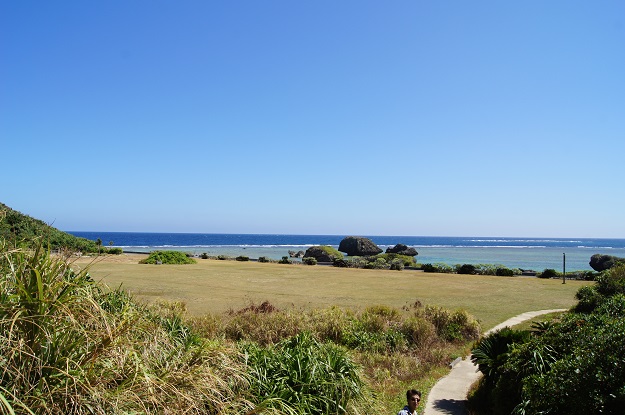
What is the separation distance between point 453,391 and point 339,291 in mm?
17876

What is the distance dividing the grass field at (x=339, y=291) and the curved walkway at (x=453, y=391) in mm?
6102

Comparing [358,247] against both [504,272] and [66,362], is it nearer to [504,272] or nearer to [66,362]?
[504,272]

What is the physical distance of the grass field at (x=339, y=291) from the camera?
75.6 ft

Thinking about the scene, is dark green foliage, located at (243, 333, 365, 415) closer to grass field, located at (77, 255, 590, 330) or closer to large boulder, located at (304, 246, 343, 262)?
grass field, located at (77, 255, 590, 330)

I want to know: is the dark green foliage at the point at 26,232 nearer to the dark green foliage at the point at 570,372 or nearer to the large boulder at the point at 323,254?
the dark green foliage at the point at 570,372

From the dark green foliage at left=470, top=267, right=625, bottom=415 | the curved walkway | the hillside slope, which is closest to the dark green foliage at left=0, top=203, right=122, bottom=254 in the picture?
the hillside slope

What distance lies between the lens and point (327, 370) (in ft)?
25.8

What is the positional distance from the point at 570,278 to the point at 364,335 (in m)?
34.1

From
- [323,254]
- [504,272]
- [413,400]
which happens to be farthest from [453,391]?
[323,254]

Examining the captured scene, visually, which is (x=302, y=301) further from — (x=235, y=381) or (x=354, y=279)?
(x=235, y=381)

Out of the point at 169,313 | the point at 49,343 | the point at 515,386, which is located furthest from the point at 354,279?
the point at 49,343

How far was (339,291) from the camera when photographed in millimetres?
29094

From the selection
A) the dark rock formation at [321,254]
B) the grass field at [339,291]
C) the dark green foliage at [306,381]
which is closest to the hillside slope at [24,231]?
the dark green foliage at [306,381]

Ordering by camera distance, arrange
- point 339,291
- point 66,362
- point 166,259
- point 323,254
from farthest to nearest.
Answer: point 323,254
point 166,259
point 339,291
point 66,362
